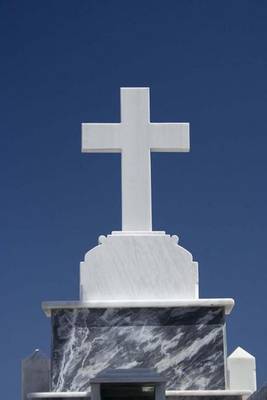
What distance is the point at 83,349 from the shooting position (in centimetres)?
1305

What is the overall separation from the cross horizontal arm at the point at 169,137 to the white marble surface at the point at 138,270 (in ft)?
5.71

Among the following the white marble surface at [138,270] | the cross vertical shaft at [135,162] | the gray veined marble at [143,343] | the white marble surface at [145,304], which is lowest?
the gray veined marble at [143,343]

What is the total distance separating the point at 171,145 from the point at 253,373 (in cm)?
391

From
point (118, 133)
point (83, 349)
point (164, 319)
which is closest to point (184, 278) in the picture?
point (164, 319)

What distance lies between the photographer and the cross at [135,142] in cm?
1426

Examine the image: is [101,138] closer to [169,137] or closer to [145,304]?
[169,137]

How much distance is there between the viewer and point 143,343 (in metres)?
13.1

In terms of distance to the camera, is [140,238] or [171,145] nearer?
[140,238]

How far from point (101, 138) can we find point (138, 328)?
3.35 metres

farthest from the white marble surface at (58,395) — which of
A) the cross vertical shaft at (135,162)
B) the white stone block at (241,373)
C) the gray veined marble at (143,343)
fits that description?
the cross vertical shaft at (135,162)

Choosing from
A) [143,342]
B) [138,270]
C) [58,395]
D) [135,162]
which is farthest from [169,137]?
[58,395]

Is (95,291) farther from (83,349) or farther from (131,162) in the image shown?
(131,162)

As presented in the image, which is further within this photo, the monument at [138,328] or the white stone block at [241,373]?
the white stone block at [241,373]

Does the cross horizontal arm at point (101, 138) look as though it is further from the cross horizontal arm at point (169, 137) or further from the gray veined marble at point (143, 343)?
the gray veined marble at point (143, 343)
